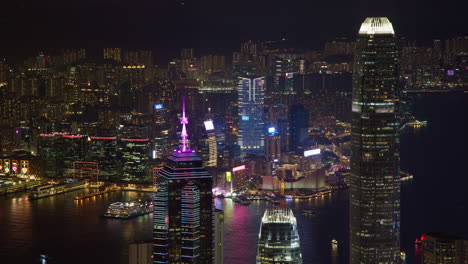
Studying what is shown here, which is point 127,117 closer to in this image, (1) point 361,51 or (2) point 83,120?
(2) point 83,120

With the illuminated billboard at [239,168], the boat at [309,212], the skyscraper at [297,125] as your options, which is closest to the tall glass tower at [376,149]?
the boat at [309,212]

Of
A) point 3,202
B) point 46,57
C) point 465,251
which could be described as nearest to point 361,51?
point 465,251

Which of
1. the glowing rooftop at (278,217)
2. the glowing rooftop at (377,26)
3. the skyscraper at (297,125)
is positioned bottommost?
the glowing rooftop at (278,217)

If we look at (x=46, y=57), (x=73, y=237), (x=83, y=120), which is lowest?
(x=73, y=237)

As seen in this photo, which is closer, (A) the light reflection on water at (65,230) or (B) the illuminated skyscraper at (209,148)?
(A) the light reflection on water at (65,230)

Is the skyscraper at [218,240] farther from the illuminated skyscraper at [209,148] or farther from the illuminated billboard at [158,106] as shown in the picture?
the illuminated billboard at [158,106]

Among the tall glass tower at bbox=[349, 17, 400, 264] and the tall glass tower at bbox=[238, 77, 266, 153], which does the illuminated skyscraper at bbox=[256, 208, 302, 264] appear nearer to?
the tall glass tower at bbox=[349, 17, 400, 264]

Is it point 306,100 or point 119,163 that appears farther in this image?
point 306,100
